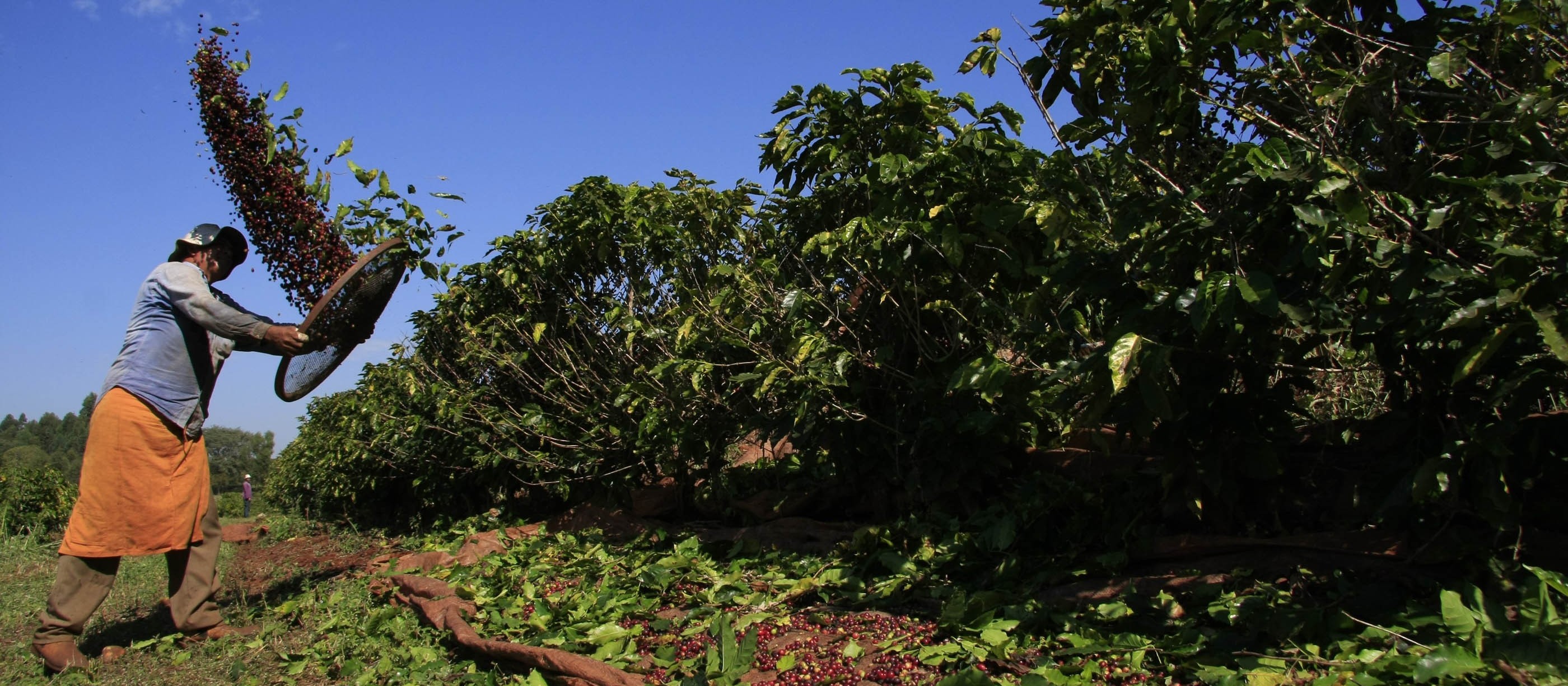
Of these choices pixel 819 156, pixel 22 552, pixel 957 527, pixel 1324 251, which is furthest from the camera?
pixel 22 552

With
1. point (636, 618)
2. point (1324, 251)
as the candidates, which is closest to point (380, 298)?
point (636, 618)

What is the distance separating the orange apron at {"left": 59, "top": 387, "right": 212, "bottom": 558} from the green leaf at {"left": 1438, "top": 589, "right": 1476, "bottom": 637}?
441cm

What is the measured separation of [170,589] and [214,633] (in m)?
0.28

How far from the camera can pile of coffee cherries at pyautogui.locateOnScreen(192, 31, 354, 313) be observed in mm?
5988

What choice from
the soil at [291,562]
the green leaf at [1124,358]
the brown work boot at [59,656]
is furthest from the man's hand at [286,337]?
the green leaf at [1124,358]

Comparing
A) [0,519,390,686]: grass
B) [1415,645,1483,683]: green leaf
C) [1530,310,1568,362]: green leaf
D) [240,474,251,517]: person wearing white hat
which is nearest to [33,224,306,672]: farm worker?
[0,519,390,686]: grass

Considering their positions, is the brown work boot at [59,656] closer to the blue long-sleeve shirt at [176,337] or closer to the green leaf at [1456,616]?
the blue long-sleeve shirt at [176,337]

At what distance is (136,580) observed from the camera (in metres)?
5.68

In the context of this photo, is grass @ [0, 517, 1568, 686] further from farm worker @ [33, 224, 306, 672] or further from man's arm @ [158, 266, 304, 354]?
man's arm @ [158, 266, 304, 354]

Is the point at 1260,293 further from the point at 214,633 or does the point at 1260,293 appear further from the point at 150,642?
the point at 150,642

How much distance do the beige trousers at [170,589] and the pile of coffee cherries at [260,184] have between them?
225 cm

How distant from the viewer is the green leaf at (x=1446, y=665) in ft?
6.50

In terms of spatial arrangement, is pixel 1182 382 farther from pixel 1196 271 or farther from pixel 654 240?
pixel 654 240

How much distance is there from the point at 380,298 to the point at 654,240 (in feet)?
5.06
